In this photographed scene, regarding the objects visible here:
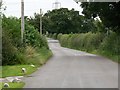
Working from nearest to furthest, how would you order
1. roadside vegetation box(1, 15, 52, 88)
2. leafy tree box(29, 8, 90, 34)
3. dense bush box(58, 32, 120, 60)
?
roadside vegetation box(1, 15, 52, 88)
dense bush box(58, 32, 120, 60)
leafy tree box(29, 8, 90, 34)

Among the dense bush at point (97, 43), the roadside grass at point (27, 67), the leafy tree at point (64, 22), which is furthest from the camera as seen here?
the leafy tree at point (64, 22)

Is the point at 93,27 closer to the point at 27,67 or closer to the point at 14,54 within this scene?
the point at 14,54

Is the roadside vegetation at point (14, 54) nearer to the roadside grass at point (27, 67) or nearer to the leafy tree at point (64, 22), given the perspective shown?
the roadside grass at point (27, 67)

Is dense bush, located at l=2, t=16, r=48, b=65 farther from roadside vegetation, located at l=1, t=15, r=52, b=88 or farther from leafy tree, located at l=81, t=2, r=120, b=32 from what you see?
leafy tree, located at l=81, t=2, r=120, b=32

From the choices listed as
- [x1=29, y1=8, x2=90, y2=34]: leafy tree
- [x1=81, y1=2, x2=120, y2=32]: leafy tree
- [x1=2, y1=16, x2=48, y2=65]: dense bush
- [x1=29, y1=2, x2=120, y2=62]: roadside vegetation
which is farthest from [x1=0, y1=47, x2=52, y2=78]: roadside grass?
[x1=29, y1=8, x2=90, y2=34]: leafy tree

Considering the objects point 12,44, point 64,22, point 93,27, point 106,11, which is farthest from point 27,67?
point 64,22

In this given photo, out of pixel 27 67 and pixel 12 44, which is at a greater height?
pixel 12 44

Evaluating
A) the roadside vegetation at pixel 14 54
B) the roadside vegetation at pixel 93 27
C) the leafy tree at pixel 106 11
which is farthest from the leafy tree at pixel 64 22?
the roadside vegetation at pixel 14 54

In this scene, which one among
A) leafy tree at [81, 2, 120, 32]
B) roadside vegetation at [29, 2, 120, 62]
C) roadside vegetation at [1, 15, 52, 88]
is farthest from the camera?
roadside vegetation at [29, 2, 120, 62]

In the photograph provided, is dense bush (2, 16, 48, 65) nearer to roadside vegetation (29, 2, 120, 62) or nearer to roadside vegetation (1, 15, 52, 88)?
roadside vegetation (1, 15, 52, 88)

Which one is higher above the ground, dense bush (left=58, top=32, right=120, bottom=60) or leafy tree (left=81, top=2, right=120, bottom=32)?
leafy tree (left=81, top=2, right=120, bottom=32)

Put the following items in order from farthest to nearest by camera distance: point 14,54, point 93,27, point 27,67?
point 93,27 < point 14,54 < point 27,67

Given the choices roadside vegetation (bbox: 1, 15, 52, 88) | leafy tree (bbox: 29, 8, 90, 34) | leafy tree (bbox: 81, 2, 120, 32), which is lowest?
leafy tree (bbox: 29, 8, 90, 34)

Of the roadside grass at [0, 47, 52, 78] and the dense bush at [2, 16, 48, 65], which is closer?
the roadside grass at [0, 47, 52, 78]
